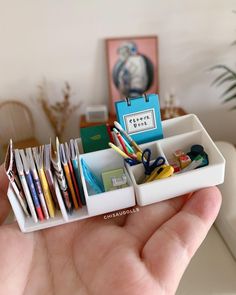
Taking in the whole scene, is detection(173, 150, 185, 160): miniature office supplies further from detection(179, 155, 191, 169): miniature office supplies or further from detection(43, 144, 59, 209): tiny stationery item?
detection(43, 144, 59, 209): tiny stationery item

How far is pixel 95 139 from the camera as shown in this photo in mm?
875

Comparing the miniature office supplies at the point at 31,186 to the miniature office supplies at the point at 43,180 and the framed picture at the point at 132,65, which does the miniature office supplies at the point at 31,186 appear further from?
the framed picture at the point at 132,65

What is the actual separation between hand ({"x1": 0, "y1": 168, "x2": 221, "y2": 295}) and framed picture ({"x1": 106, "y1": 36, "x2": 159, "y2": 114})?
42.6 inches

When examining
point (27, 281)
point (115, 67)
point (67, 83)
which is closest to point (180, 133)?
point (27, 281)

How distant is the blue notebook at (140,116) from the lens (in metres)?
0.81

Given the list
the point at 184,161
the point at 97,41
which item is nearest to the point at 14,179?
the point at 184,161

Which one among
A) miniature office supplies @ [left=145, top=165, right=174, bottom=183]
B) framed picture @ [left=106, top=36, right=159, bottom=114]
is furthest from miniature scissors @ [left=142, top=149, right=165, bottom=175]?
framed picture @ [left=106, top=36, right=159, bottom=114]

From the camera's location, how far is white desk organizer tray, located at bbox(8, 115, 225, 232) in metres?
0.75

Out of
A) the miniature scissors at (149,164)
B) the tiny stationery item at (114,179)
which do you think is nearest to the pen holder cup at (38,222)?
the tiny stationery item at (114,179)

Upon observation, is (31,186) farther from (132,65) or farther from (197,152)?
(132,65)

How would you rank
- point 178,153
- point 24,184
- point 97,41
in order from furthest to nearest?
1. point 97,41
2. point 178,153
3. point 24,184

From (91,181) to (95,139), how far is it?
0.47ft

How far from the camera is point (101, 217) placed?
87 cm

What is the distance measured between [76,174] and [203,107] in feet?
4.58
